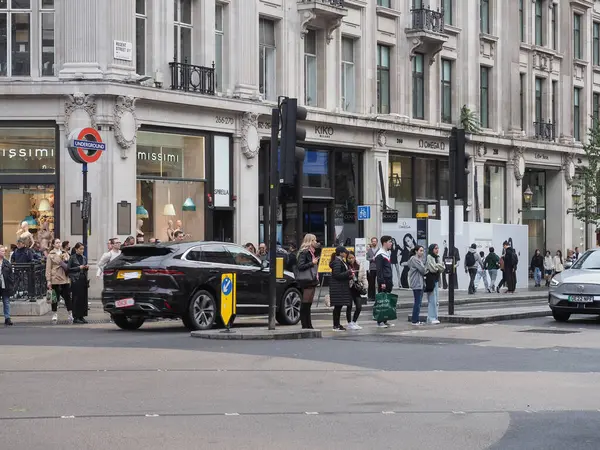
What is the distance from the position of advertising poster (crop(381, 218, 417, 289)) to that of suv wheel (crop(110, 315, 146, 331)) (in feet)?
58.2

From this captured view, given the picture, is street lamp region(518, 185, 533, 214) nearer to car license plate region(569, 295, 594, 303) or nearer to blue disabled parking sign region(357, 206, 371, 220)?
blue disabled parking sign region(357, 206, 371, 220)

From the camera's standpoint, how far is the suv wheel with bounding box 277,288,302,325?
23.6 meters

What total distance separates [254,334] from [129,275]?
10.3 ft

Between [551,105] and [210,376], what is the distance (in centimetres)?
4372

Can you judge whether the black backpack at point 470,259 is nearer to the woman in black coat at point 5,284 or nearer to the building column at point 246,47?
the building column at point 246,47

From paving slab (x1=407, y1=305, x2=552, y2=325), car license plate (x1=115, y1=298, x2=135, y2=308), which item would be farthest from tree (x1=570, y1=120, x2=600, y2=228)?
car license plate (x1=115, y1=298, x2=135, y2=308)

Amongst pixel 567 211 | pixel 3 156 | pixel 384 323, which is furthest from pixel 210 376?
pixel 567 211

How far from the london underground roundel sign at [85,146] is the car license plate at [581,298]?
10886mm

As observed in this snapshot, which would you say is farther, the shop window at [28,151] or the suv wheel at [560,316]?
the shop window at [28,151]

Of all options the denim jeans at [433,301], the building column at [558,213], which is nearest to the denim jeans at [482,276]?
the building column at [558,213]

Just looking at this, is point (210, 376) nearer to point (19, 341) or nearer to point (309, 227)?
point (19, 341)

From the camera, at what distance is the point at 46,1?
32.8 m

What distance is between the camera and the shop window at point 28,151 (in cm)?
3256

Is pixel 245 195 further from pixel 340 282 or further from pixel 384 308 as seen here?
pixel 340 282
